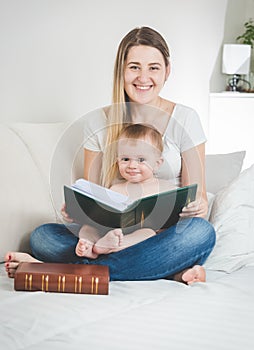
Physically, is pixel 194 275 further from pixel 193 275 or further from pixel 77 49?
pixel 77 49

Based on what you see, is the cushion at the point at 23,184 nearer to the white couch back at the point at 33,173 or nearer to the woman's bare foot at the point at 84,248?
the white couch back at the point at 33,173

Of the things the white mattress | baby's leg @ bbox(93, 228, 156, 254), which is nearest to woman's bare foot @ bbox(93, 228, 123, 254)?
baby's leg @ bbox(93, 228, 156, 254)

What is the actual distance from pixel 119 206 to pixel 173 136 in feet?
1.20

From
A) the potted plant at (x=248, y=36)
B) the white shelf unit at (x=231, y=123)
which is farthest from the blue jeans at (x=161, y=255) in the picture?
the potted plant at (x=248, y=36)

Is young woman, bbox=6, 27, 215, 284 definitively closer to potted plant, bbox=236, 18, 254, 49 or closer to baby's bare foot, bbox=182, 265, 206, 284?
baby's bare foot, bbox=182, 265, 206, 284

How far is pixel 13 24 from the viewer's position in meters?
2.63

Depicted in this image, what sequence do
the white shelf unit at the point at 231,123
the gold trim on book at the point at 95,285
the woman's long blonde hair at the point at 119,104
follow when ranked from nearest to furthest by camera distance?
1. the gold trim on book at the point at 95,285
2. the woman's long blonde hair at the point at 119,104
3. the white shelf unit at the point at 231,123

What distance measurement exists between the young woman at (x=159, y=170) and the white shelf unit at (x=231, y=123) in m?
1.44

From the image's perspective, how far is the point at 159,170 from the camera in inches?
83.9

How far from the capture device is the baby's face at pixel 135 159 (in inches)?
80.2

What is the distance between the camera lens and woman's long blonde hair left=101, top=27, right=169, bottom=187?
209 cm

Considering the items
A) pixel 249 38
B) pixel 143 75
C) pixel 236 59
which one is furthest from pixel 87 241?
pixel 249 38

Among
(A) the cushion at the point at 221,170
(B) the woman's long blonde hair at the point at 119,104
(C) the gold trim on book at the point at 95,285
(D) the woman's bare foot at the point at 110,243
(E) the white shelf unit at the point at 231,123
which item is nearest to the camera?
(C) the gold trim on book at the point at 95,285

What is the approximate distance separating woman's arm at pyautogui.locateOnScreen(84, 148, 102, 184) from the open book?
15cm
